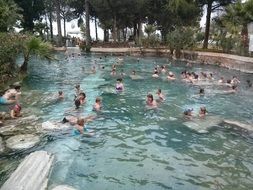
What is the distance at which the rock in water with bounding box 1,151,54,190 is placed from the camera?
372 inches

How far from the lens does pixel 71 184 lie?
10672 millimetres

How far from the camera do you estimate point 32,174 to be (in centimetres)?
1011

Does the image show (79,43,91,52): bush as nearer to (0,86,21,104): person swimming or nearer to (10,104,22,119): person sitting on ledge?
(0,86,21,104): person swimming

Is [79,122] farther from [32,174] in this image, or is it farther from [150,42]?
[150,42]

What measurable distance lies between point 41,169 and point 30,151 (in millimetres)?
2303

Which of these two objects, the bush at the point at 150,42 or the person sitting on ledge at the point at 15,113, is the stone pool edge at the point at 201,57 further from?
the person sitting on ledge at the point at 15,113

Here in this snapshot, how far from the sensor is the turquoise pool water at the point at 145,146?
36.4 feet

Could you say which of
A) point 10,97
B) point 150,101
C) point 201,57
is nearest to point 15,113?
point 10,97

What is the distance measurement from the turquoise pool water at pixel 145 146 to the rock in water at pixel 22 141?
0.42 meters

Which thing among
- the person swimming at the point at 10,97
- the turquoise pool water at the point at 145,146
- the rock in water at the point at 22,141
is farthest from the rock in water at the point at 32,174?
the person swimming at the point at 10,97

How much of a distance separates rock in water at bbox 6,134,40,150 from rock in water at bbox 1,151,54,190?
1347 mm

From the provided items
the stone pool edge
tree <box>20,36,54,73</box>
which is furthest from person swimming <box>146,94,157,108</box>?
the stone pool edge

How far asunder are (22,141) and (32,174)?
3.58 meters

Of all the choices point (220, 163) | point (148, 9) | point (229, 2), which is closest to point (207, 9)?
point (229, 2)
